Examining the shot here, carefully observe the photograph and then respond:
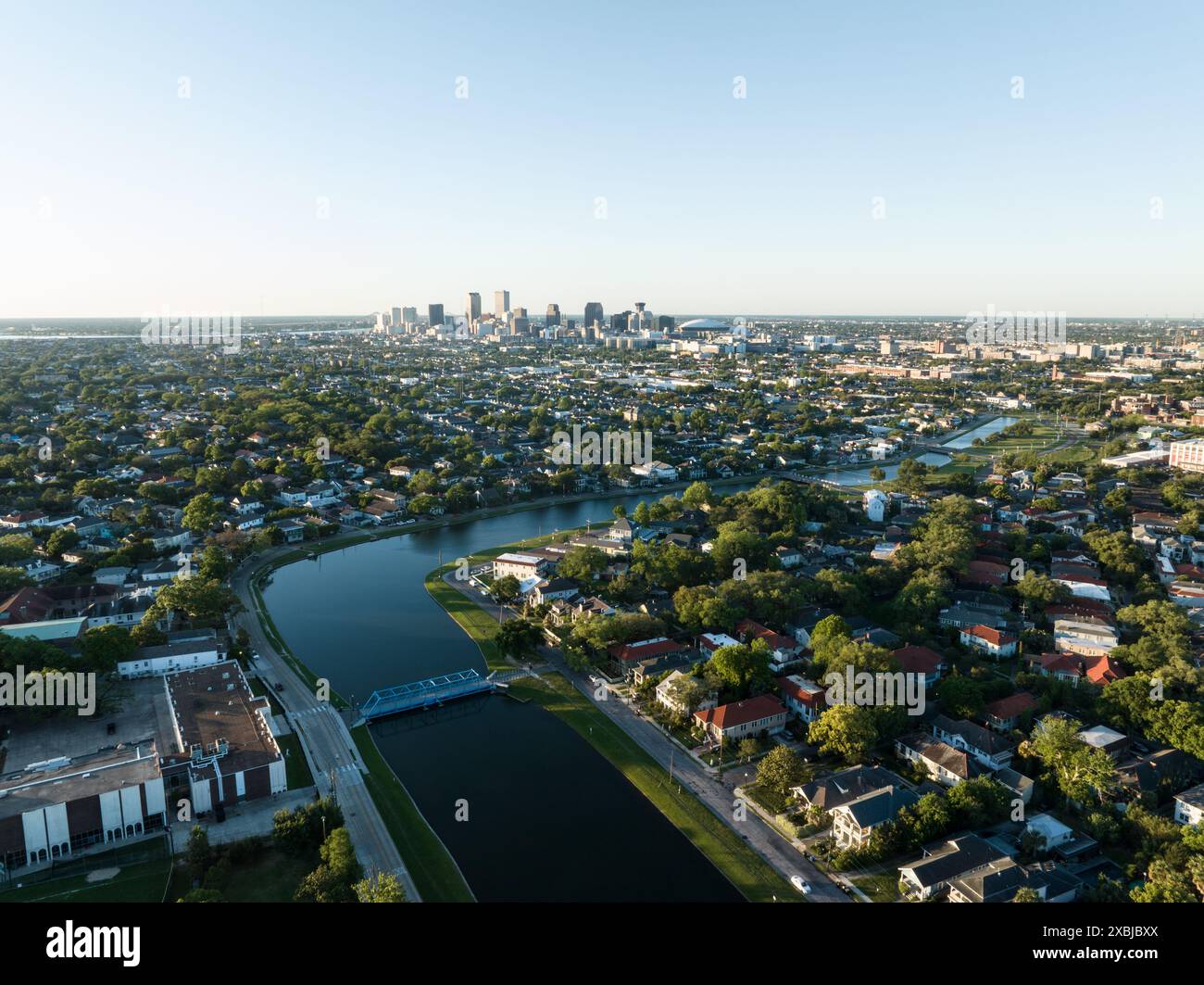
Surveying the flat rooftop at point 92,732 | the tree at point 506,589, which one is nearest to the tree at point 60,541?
the flat rooftop at point 92,732

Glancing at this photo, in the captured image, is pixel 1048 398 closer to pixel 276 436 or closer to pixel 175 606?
pixel 276 436

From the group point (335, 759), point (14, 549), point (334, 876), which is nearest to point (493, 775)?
point (335, 759)

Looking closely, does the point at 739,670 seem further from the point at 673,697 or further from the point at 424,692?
the point at 424,692

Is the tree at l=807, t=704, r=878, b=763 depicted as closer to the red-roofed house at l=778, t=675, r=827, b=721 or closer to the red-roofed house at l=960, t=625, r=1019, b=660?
the red-roofed house at l=778, t=675, r=827, b=721

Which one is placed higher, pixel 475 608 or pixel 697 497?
pixel 697 497

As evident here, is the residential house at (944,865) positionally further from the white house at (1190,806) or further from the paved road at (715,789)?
the white house at (1190,806)
